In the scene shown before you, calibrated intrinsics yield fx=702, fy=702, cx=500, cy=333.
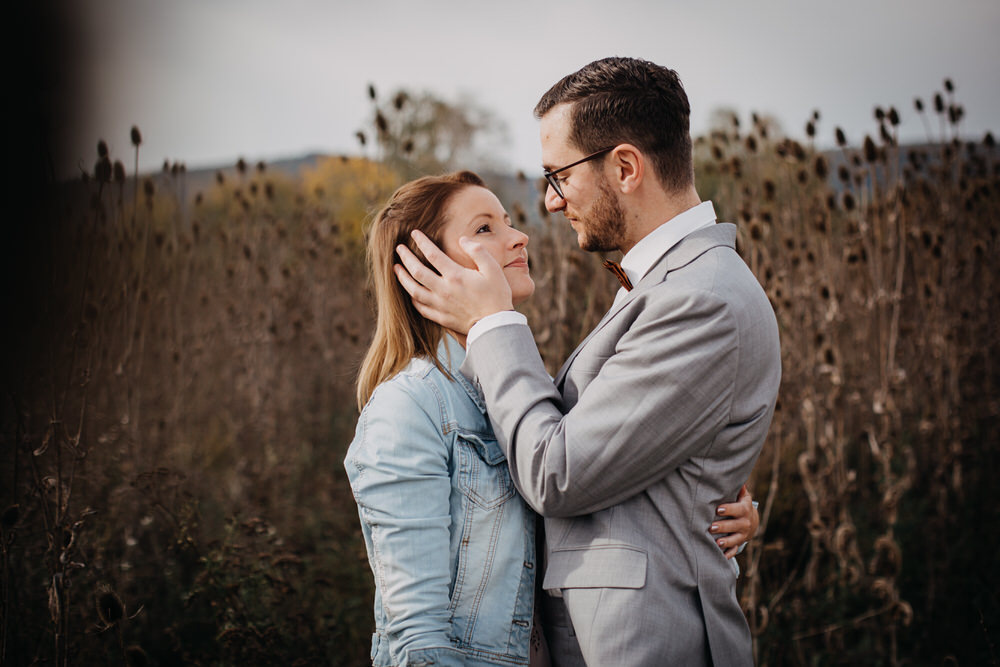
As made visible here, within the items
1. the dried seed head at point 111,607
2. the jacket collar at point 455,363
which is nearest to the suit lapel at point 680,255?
the jacket collar at point 455,363

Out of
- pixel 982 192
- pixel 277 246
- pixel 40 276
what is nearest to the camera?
pixel 40 276

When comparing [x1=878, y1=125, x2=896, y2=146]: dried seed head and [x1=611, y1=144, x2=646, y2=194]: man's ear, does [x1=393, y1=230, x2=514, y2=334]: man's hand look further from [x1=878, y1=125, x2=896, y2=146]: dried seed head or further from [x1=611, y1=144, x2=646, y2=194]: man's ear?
[x1=878, y1=125, x2=896, y2=146]: dried seed head

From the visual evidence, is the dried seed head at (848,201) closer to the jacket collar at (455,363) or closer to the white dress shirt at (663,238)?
the white dress shirt at (663,238)

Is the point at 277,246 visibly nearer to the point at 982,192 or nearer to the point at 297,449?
the point at 297,449


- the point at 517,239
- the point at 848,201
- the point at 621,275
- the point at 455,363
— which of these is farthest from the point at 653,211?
the point at 848,201

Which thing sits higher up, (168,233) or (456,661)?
(168,233)

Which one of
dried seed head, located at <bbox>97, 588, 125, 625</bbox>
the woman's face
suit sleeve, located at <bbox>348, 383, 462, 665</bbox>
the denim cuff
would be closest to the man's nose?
the woman's face

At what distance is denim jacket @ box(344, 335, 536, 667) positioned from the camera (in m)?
1.65

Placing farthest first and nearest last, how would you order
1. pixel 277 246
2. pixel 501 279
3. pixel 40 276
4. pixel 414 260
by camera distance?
pixel 277 246, pixel 40 276, pixel 414 260, pixel 501 279

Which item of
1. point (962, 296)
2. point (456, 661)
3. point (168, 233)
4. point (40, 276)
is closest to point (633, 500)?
point (456, 661)

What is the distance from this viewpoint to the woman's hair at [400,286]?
2.08m

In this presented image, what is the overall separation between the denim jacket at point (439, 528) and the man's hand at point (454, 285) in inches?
7.3

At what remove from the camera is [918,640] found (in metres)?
3.79

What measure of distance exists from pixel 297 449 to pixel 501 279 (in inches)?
167
